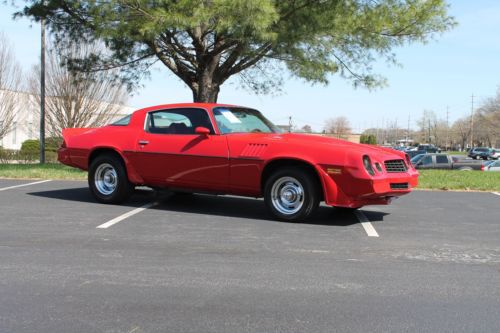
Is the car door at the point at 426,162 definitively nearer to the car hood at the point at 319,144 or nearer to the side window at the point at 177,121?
the car hood at the point at 319,144

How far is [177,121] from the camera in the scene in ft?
26.7

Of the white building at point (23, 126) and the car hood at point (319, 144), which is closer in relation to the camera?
the car hood at point (319, 144)

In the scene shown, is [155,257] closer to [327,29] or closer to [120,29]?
[120,29]

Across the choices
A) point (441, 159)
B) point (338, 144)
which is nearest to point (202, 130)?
point (338, 144)

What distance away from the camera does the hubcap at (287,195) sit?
712cm

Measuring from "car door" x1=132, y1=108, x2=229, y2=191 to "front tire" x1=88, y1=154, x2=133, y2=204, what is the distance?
0.31 meters

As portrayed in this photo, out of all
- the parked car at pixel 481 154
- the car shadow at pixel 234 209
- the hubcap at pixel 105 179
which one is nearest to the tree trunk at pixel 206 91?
the car shadow at pixel 234 209

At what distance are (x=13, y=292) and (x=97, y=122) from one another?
26.4 meters

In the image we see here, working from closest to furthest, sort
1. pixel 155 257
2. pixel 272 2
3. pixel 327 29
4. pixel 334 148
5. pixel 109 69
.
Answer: pixel 155 257, pixel 334 148, pixel 272 2, pixel 327 29, pixel 109 69

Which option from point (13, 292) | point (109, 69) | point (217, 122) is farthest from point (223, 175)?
point (109, 69)

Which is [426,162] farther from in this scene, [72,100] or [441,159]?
[72,100]

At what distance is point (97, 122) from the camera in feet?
97.1

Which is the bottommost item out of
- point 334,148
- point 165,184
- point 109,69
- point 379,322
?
point 379,322

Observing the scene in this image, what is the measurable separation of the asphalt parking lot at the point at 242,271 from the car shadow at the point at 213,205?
0.24ft
